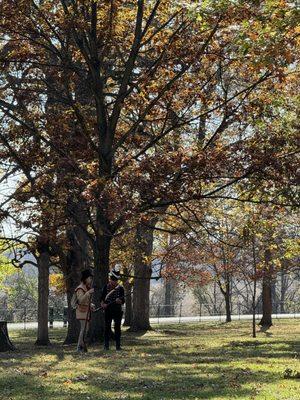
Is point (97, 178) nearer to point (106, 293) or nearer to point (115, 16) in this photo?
point (106, 293)

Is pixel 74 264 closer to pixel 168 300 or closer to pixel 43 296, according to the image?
pixel 43 296

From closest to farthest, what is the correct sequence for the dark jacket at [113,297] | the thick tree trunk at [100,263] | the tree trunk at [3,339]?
the dark jacket at [113,297] → the thick tree trunk at [100,263] → the tree trunk at [3,339]

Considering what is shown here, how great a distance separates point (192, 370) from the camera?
11.3 meters

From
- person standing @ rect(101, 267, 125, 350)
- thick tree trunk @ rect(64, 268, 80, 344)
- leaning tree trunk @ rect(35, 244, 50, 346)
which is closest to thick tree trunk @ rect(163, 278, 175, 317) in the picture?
thick tree trunk @ rect(64, 268, 80, 344)

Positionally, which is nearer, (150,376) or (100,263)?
(150,376)

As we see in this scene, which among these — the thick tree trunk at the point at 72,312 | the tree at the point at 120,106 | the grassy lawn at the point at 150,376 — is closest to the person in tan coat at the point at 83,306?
the grassy lawn at the point at 150,376

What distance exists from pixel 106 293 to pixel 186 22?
701 centimetres

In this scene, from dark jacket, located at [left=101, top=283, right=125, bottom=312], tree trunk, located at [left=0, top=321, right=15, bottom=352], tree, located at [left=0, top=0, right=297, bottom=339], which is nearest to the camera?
dark jacket, located at [left=101, top=283, right=125, bottom=312]

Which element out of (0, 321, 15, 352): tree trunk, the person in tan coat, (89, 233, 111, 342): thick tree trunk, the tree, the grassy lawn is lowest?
the grassy lawn

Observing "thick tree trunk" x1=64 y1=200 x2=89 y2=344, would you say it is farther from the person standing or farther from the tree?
the person standing

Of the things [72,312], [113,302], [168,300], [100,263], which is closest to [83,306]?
[113,302]

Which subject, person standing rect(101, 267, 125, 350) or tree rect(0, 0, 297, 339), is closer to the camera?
person standing rect(101, 267, 125, 350)

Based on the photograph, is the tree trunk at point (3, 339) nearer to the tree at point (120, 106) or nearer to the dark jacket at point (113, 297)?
the tree at point (120, 106)

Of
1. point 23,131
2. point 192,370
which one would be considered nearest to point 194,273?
point 23,131
